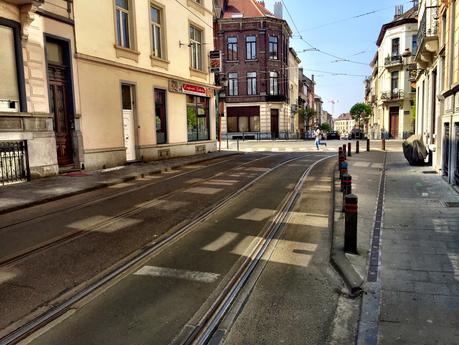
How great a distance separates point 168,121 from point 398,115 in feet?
134

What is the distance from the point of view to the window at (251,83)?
52.6 m

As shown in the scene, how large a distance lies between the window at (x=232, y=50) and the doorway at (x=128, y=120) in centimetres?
3684

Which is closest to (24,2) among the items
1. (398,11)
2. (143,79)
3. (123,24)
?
(123,24)

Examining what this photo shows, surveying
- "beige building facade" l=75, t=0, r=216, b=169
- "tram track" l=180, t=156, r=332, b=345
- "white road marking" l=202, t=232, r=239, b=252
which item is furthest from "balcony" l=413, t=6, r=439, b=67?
"white road marking" l=202, t=232, r=239, b=252

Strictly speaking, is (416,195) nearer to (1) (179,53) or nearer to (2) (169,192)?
(2) (169,192)

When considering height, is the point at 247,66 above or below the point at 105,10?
above

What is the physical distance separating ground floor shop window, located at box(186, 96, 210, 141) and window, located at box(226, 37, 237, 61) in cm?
2875

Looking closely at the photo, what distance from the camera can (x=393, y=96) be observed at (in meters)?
51.7

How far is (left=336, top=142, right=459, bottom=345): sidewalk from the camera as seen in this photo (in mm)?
3871

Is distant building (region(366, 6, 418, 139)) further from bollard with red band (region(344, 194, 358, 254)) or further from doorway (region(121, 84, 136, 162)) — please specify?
bollard with red band (region(344, 194, 358, 254))

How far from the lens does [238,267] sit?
5.49 metres

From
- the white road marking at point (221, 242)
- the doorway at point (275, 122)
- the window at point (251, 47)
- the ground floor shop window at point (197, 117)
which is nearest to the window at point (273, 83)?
the doorway at point (275, 122)

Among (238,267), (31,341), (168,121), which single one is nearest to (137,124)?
(168,121)

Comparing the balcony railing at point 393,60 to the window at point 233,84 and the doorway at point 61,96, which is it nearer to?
the window at point 233,84
